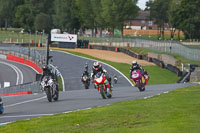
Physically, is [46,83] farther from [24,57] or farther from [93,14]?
[93,14]

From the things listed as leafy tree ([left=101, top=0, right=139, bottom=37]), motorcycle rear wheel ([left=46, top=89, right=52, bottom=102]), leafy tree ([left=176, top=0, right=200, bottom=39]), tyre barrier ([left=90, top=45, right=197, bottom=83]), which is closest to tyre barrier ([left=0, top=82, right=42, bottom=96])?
tyre barrier ([left=90, top=45, right=197, bottom=83])

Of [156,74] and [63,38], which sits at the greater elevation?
[63,38]

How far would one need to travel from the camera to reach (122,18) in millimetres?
113250

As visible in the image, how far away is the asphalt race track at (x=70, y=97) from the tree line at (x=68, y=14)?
114 feet

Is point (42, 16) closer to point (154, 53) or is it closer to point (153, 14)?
point (153, 14)

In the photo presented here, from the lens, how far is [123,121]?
39.4ft

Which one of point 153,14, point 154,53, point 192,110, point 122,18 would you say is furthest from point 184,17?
point 192,110

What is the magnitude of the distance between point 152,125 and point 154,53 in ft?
207

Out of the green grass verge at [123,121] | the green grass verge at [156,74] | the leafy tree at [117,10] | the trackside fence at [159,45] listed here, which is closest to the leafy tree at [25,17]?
the leafy tree at [117,10]

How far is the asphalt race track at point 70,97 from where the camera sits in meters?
16.4

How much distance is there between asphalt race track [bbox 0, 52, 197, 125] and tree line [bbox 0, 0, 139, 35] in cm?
3487

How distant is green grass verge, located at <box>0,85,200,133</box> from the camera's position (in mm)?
10555

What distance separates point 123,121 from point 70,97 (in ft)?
36.8

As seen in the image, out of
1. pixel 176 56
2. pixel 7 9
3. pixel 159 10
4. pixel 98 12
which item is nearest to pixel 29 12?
pixel 7 9
